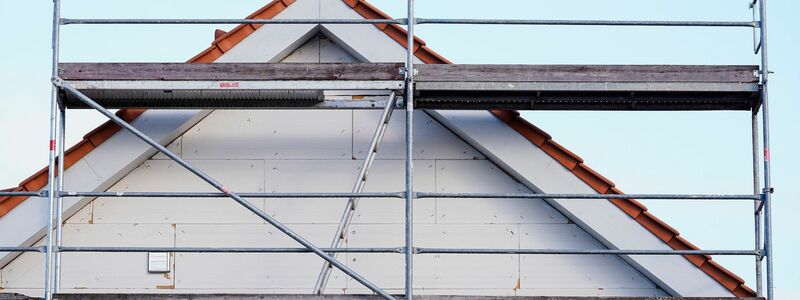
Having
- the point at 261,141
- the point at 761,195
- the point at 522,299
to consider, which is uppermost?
the point at 261,141

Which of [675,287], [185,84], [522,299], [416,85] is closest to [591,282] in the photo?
[675,287]

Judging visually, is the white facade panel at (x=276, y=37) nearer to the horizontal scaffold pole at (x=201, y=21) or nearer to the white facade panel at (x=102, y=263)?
the horizontal scaffold pole at (x=201, y=21)

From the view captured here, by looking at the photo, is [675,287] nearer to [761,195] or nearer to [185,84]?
[761,195]

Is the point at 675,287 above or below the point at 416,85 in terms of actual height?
below

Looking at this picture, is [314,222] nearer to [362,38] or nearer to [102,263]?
[362,38]

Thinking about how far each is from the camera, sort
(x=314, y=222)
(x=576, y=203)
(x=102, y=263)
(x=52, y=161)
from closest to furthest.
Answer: (x=52, y=161)
(x=576, y=203)
(x=102, y=263)
(x=314, y=222)

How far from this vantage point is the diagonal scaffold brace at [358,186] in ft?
34.9

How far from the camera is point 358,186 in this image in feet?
35.0

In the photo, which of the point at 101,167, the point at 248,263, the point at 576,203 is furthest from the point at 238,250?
the point at 576,203

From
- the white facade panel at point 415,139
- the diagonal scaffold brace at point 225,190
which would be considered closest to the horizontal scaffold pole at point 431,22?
the diagonal scaffold brace at point 225,190

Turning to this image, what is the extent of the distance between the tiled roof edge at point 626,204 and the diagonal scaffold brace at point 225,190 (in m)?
1.89

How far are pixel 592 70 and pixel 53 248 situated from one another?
426cm

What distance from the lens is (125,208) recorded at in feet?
38.2

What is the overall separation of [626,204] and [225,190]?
3.19 metres
